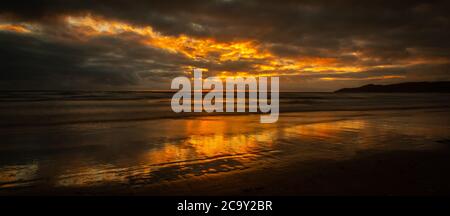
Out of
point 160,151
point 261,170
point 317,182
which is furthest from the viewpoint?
point 160,151

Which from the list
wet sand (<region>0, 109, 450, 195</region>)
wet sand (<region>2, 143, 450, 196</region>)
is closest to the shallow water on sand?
wet sand (<region>0, 109, 450, 195</region>)

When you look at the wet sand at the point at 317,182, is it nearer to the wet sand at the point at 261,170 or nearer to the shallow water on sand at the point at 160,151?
the wet sand at the point at 261,170

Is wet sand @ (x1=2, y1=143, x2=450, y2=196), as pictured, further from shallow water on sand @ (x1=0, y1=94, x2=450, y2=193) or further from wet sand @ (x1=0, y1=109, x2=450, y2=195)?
shallow water on sand @ (x1=0, y1=94, x2=450, y2=193)

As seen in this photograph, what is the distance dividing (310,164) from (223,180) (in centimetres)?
252

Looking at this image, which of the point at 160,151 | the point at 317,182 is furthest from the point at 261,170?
the point at 160,151

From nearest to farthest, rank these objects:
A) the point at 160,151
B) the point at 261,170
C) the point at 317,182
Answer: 1. the point at 317,182
2. the point at 261,170
3. the point at 160,151

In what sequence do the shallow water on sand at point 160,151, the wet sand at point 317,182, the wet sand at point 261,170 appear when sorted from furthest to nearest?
the shallow water on sand at point 160,151 < the wet sand at point 261,170 < the wet sand at point 317,182

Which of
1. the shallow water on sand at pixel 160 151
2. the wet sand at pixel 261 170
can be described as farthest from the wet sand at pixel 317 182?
the shallow water on sand at pixel 160 151

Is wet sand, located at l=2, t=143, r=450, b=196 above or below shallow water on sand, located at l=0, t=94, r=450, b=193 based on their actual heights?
below

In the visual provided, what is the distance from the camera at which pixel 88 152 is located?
335 inches

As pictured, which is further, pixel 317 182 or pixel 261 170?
pixel 261 170

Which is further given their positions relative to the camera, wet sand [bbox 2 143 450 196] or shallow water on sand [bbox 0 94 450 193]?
shallow water on sand [bbox 0 94 450 193]

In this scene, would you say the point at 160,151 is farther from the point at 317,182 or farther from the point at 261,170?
the point at 317,182
